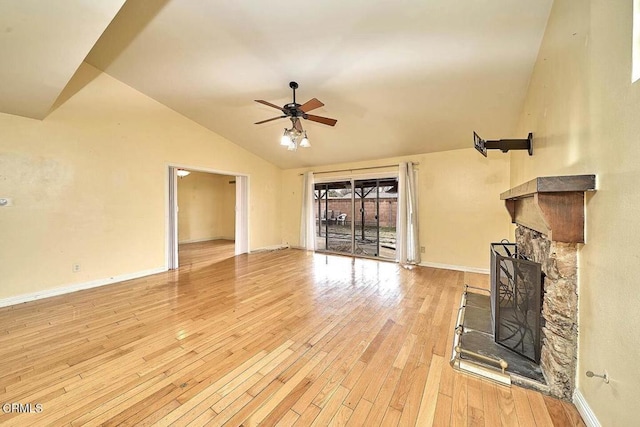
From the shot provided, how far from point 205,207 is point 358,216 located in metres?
5.39

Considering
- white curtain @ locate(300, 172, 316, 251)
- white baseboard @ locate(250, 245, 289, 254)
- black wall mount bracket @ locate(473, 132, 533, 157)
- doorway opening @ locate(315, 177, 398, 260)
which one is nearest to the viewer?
black wall mount bracket @ locate(473, 132, 533, 157)

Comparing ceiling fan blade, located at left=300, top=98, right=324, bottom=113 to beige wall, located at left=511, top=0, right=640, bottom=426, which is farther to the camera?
ceiling fan blade, located at left=300, top=98, right=324, bottom=113

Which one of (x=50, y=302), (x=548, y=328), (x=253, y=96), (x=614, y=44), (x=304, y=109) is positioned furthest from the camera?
(x=253, y=96)

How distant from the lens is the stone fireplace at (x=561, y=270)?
1.33 m

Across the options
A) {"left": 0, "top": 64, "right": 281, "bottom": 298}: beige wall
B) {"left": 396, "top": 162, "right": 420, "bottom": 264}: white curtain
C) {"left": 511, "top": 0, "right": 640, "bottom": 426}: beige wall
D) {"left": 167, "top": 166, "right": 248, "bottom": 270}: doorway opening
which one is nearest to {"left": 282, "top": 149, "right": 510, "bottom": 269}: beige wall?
{"left": 396, "top": 162, "right": 420, "bottom": 264}: white curtain

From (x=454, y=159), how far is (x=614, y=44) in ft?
11.9

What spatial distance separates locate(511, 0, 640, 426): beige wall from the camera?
980mm

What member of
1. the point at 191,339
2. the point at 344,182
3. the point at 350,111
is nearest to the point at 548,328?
the point at 191,339

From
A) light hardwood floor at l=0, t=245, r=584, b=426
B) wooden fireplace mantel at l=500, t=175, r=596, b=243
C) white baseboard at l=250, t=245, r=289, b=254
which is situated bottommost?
light hardwood floor at l=0, t=245, r=584, b=426

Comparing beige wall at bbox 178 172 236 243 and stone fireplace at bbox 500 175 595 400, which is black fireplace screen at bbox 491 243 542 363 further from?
beige wall at bbox 178 172 236 243

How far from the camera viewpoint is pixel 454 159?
4496 mm

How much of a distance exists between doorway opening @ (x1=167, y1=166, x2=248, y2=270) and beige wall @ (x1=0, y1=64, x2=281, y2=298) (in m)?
1.24

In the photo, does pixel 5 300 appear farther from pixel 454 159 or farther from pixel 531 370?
pixel 454 159

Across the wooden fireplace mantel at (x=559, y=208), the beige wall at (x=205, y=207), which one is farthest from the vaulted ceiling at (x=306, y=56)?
the beige wall at (x=205, y=207)
